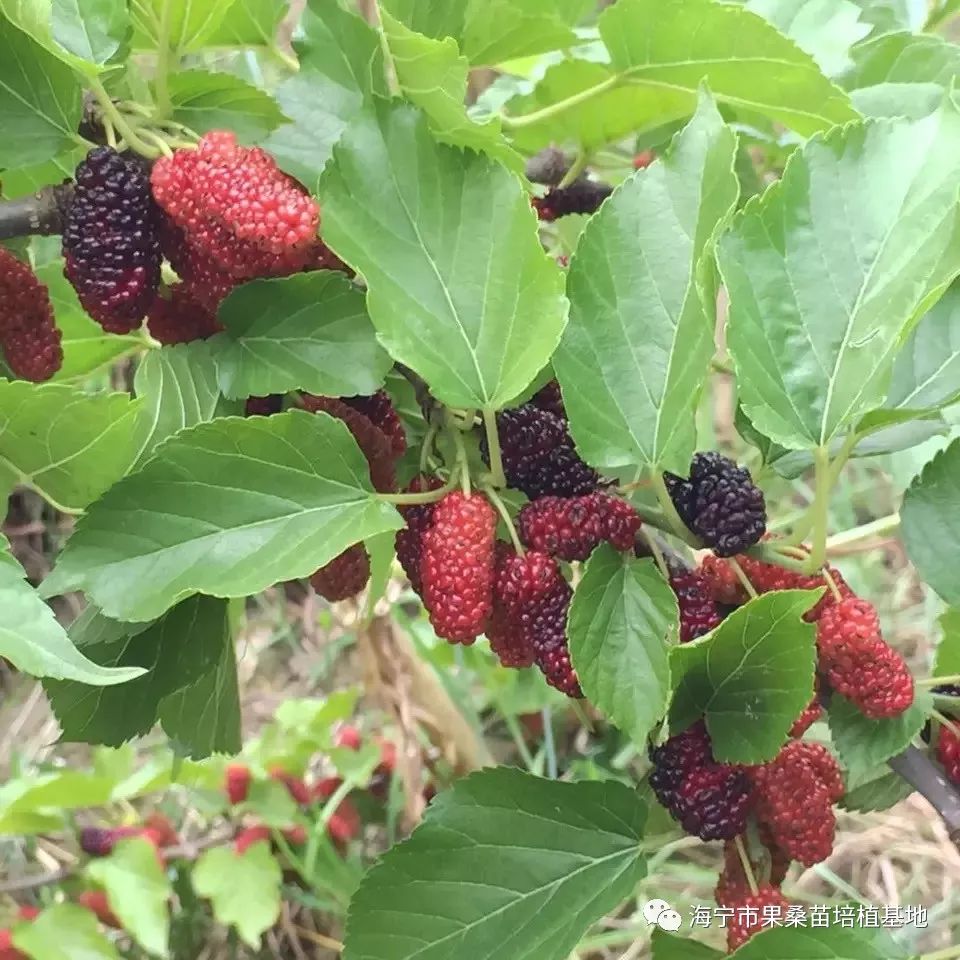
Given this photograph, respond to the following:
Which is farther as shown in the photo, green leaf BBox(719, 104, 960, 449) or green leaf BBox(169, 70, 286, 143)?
green leaf BBox(169, 70, 286, 143)

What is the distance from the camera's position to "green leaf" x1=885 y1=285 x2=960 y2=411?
413mm

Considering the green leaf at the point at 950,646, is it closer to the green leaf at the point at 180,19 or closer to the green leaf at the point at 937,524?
the green leaf at the point at 937,524

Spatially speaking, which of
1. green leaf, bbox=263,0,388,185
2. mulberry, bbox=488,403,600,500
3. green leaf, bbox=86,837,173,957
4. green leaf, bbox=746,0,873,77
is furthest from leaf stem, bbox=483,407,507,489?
green leaf, bbox=86,837,173,957

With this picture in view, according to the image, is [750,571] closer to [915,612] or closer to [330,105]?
[330,105]

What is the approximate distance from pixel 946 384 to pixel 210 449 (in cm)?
30

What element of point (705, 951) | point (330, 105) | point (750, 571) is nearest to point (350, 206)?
point (330, 105)

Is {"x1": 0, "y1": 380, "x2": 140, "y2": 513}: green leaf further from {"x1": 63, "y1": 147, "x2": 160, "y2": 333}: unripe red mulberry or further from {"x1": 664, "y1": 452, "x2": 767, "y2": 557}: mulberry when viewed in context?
{"x1": 664, "y1": 452, "x2": 767, "y2": 557}: mulberry

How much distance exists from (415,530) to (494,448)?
5cm

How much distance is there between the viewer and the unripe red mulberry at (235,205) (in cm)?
35

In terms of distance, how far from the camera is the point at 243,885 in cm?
90

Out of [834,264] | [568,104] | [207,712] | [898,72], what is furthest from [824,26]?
[207,712]

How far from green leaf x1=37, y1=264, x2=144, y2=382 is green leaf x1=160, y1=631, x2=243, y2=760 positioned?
0.56ft

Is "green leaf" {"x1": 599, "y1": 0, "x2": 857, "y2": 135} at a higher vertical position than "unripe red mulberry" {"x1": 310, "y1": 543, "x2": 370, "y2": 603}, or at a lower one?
higher

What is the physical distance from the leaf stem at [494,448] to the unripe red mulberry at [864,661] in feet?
0.45
